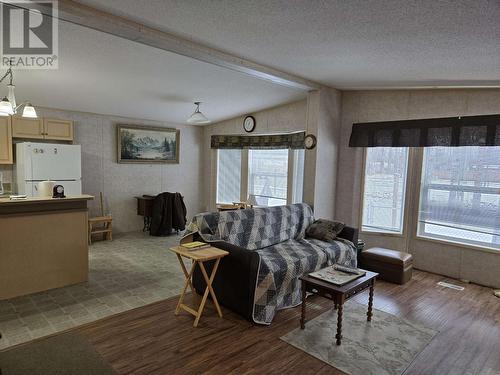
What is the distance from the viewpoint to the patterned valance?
5.44 metres

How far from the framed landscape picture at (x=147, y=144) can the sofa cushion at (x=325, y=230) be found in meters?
3.61

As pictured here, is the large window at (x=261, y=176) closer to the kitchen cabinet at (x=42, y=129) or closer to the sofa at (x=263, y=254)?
the sofa at (x=263, y=254)

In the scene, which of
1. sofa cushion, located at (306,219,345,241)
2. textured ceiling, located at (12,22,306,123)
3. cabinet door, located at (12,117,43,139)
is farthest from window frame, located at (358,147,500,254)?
cabinet door, located at (12,117,43,139)

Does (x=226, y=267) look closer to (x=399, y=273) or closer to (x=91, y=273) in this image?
(x=91, y=273)

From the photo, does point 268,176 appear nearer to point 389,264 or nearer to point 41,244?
point 389,264

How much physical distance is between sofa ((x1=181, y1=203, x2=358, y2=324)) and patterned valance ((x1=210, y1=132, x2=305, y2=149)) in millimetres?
1463

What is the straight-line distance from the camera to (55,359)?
2268mm

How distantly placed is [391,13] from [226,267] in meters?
2.46

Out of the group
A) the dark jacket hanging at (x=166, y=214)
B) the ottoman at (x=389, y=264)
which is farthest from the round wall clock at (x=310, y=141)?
the dark jacket hanging at (x=166, y=214)

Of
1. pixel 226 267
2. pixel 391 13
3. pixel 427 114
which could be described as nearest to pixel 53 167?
pixel 226 267

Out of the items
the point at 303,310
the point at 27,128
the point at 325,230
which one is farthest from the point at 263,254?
the point at 27,128

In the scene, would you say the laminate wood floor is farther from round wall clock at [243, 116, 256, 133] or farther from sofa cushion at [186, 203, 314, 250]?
round wall clock at [243, 116, 256, 133]

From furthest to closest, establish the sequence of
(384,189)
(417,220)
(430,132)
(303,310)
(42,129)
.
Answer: (42,129) → (384,189) → (417,220) → (430,132) → (303,310)

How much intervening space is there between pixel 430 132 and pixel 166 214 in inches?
172
